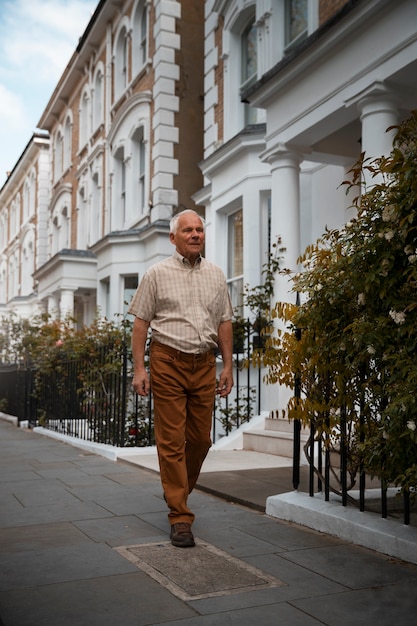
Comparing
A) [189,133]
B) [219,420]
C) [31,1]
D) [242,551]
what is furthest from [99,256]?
[242,551]

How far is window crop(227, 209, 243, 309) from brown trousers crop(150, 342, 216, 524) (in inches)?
294

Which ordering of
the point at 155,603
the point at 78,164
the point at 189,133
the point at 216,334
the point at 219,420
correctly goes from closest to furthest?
the point at 155,603, the point at 216,334, the point at 219,420, the point at 189,133, the point at 78,164

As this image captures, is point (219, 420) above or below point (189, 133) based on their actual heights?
below

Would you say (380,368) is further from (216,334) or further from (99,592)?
(99,592)

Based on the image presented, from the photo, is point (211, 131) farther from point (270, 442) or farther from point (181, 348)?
point (181, 348)

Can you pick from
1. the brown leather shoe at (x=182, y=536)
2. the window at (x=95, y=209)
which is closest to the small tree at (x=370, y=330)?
the brown leather shoe at (x=182, y=536)

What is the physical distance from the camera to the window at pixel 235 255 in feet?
39.4

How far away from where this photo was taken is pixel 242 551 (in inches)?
152

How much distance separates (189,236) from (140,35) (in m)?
15.3

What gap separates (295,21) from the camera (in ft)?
35.1

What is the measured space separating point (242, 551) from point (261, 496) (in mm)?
1458

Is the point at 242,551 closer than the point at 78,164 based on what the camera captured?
Yes

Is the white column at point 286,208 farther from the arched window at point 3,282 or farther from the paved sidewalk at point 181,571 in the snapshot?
the arched window at point 3,282

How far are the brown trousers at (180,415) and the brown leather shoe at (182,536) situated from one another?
40 mm
